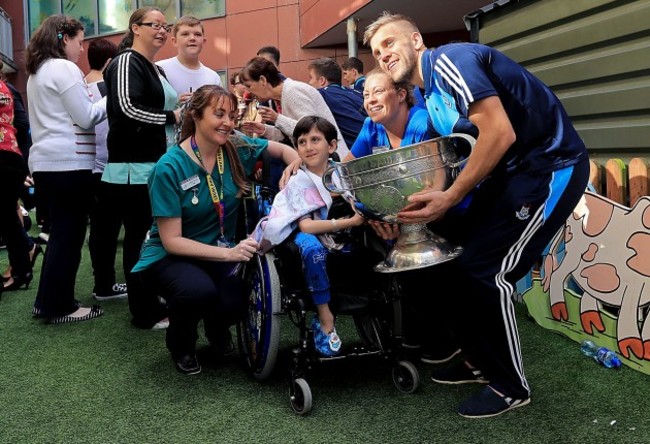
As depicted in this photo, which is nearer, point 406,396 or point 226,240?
point 406,396

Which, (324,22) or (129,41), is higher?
(324,22)

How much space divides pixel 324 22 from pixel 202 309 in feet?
33.6

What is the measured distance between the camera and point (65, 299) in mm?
4184

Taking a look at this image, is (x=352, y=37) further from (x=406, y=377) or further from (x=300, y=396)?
(x=300, y=396)

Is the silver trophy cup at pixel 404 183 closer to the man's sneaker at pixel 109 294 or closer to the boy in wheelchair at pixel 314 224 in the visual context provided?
the boy in wheelchair at pixel 314 224

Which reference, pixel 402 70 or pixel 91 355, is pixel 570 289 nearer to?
pixel 402 70

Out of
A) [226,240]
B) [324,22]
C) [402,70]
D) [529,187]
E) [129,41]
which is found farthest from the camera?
[324,22]

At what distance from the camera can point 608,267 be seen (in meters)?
3.18

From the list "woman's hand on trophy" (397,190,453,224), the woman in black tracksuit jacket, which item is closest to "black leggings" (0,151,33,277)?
the woman in black tracksuit jacket

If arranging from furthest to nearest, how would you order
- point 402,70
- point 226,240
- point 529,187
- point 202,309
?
point 226,240, point 202,309, point 402,70, point 529,187

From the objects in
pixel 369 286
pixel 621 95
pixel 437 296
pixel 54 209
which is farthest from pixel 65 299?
pixel 621 95

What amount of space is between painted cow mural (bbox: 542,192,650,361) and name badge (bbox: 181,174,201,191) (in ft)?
6.23

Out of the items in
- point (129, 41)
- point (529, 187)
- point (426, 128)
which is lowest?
point (529, 187)

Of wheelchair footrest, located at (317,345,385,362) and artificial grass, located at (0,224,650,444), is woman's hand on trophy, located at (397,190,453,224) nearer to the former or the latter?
wheelchair footrest, located at (317,345,385,362)
